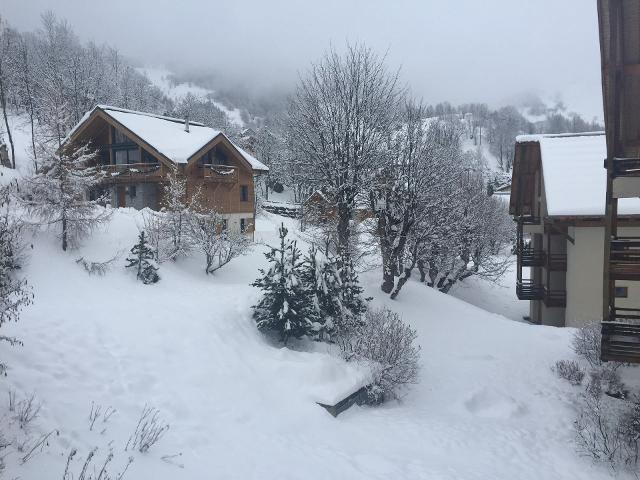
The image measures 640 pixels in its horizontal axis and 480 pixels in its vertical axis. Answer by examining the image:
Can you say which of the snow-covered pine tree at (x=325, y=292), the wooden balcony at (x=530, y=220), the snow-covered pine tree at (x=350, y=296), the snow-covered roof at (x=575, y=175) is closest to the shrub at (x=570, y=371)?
the snow-covered pine tree at (x=350, y=296)

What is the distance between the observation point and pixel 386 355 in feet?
38.5

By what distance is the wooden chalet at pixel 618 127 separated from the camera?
24.6ft

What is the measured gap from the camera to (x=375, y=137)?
59.6ft

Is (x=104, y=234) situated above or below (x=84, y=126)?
below

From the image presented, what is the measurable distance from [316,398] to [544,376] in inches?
293

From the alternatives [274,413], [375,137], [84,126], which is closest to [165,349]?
[274,413]

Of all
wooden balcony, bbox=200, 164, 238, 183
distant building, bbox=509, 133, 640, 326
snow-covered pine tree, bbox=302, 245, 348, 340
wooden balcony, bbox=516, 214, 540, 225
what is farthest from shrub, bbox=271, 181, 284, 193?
snow-covered pine tree, bbox=302, 245, 348, 340

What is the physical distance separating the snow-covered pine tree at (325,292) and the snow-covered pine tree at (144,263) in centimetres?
490

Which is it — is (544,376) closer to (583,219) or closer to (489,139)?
(583,219)

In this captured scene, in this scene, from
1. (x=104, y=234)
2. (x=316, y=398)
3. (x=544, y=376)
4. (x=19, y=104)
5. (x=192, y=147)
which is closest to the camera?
(x=316, y=398)

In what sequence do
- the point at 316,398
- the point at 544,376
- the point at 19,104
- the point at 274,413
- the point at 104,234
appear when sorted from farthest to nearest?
the point at 19,104 < the point at 104,234 < the point at 544,376 < the point at 316,398 < the point at 274,413

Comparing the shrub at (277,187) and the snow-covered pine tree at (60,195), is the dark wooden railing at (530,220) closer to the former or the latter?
the snow-covered pine tree at (60,195)

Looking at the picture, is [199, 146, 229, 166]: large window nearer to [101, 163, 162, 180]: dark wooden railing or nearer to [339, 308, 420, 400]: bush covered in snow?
[101, 163, 162, 180]: dark wooden railing

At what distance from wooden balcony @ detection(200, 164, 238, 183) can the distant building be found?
16.4 meters
